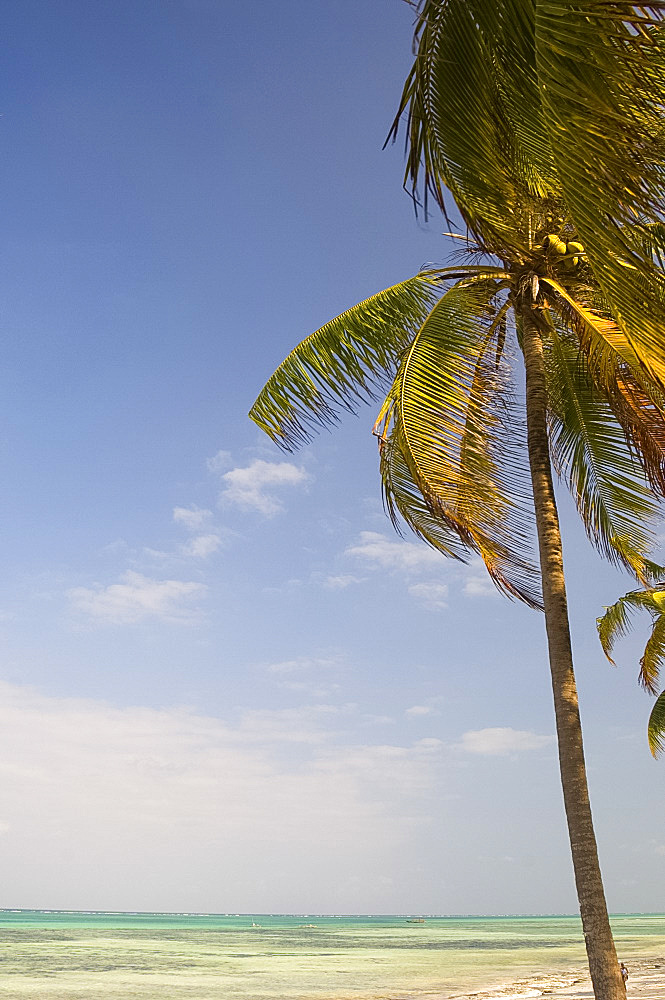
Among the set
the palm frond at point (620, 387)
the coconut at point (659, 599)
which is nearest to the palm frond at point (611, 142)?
the palm frond at point (620, 387)

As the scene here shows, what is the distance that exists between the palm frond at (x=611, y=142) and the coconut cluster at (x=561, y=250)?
10.8 ft

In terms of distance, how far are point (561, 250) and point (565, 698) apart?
327 cm

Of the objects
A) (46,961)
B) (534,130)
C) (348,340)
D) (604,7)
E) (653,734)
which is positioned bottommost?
(46,961)

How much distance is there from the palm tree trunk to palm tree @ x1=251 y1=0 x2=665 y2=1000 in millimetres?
13

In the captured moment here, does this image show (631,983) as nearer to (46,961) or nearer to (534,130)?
(534,130)

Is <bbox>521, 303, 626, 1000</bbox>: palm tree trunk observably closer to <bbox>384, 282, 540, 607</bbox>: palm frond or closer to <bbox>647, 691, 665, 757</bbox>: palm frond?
<bbox>384, 282, 540, 607</bbox>: palm frond

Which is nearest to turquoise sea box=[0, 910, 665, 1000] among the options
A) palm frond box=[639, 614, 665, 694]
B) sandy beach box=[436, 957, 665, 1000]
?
sandy beach box=[436, 957, 665, 1000]

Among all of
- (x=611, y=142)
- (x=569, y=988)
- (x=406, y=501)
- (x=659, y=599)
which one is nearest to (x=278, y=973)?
(x=569, y=988)

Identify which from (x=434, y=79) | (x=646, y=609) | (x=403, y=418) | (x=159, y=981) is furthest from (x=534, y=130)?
(x=159, y=981)

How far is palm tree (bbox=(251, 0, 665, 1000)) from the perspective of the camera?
282cm

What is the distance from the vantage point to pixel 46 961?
27641mm

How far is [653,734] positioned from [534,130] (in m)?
16.7

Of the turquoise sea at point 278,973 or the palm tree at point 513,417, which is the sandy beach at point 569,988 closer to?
the turquoise sea at point 278,973

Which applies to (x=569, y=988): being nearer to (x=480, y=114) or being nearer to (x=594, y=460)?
(x=594, y=460)
